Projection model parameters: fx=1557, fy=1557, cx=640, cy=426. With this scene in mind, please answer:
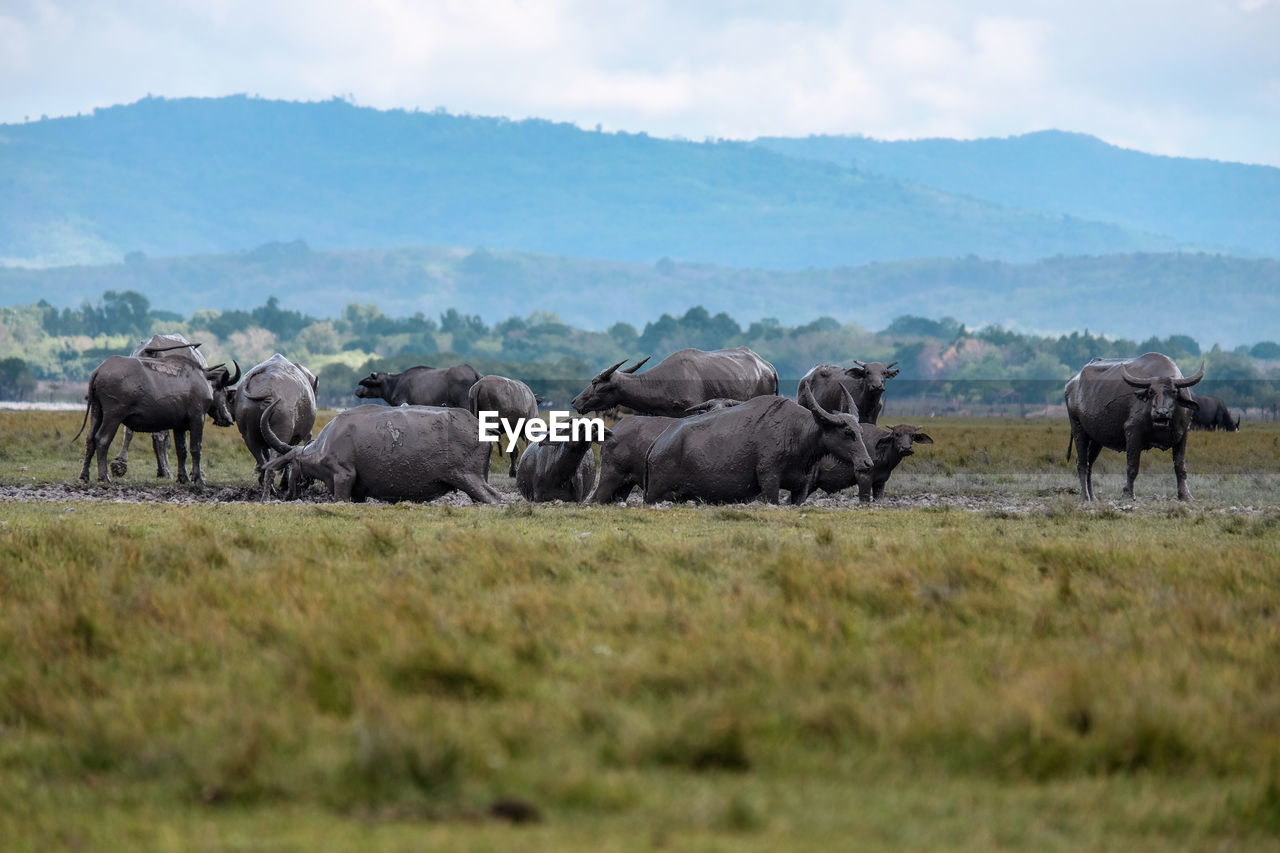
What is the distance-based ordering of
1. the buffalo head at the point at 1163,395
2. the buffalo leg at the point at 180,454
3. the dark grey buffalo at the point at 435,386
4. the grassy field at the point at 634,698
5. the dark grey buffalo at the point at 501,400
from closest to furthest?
the grassy field at the point at 634,698 < the buffalo head at the point at 1163,395 < the buffalo leg at the point at 180,454 < the dark grey buffalo at the point at 501,400 < the dark grey buffalo at the point at 435,386

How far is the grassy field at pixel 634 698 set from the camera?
6.12 metres

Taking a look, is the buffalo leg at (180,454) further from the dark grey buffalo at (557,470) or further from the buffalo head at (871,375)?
the buffalo head at (871,375)

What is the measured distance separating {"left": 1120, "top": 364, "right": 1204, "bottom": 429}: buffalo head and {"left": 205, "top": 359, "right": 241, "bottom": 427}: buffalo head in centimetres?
1398

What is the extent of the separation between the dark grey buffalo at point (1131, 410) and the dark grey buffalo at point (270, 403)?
11846mm

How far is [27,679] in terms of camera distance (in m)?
7.94

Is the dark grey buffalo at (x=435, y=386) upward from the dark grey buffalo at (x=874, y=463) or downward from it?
upward

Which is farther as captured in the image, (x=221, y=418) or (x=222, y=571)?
(x=221, y=418)

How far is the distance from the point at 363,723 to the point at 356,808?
75 centimetres

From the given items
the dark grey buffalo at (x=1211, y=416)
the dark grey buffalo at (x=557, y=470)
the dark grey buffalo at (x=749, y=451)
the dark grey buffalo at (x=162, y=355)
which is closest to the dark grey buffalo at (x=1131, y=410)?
the dark grey buffalo at (x=749, y=451)

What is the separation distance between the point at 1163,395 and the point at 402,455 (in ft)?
35.3

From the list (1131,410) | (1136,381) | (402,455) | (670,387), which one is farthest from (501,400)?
(1136,381)

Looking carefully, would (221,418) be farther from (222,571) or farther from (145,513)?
(222,571)

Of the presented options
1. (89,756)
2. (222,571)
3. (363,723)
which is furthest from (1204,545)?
(89,756)

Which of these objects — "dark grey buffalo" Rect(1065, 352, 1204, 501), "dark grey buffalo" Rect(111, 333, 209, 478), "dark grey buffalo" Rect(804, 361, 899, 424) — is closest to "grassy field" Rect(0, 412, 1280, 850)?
"dark grey buffalo" Rect(1065, 352, 1204, 501)
